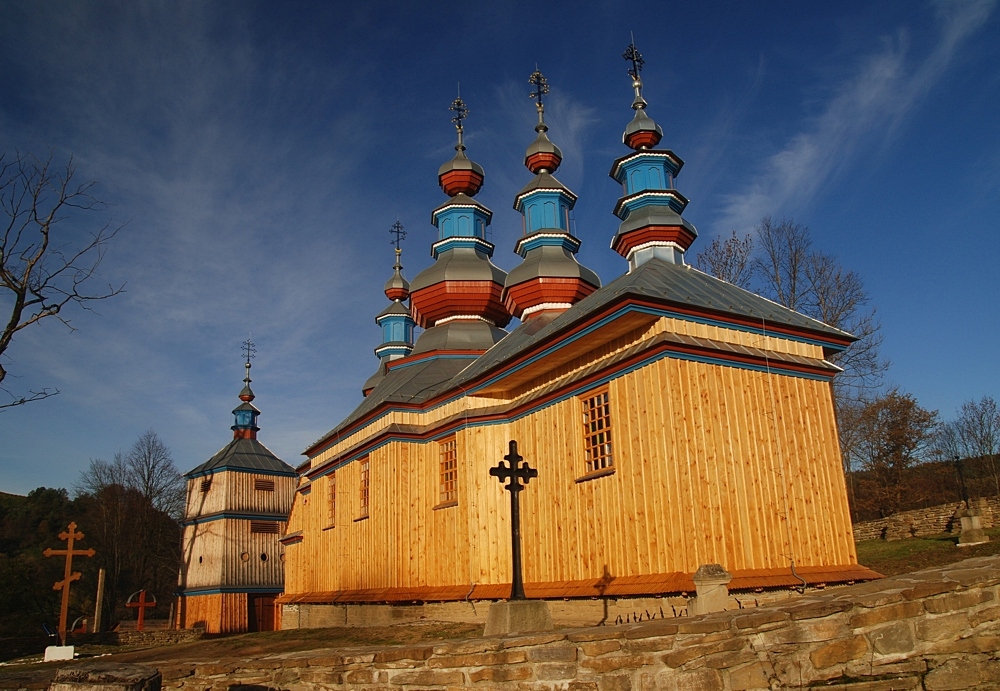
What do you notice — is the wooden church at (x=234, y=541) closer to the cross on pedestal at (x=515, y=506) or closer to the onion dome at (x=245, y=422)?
the onion dome at (x=245, y=422)

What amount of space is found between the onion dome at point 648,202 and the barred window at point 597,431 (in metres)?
5.03

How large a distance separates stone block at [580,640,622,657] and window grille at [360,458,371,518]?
1336 centimetres

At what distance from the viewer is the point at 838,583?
1158 centimetres

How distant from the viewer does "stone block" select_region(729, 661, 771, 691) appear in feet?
17.0

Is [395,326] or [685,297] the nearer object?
[685,297]

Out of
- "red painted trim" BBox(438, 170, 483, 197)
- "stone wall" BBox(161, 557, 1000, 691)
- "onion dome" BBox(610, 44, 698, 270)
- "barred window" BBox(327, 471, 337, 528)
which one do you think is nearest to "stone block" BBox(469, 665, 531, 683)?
"stone wall" BBox(161, 557, 1000, 691)

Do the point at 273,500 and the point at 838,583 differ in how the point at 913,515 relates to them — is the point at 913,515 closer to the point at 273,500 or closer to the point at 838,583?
the point at 838,583

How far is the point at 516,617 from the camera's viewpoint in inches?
345

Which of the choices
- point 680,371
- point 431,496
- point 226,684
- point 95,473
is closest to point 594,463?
point 680,371

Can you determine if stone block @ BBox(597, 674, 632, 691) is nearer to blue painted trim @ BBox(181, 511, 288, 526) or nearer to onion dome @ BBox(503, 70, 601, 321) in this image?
onion dome @ BBox(503, 70, 601, 321)

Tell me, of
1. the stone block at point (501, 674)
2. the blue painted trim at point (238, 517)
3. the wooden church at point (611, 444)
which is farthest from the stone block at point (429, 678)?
the blue painted trim at point (238, 517)

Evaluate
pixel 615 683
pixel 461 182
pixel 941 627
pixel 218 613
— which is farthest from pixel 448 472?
pixel 218 613

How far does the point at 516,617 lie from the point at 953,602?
4.73 metres

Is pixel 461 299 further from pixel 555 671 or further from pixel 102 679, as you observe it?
pixel 102 679
